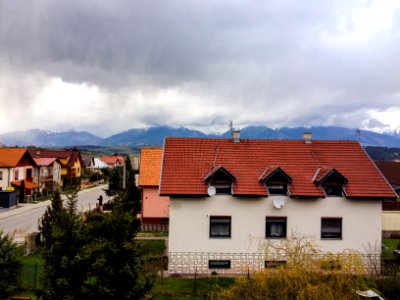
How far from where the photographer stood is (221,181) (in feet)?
70.4

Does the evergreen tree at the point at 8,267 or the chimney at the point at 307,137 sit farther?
the chimney at the point at 307,137

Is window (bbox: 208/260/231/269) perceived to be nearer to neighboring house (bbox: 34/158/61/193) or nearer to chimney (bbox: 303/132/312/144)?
chimney (bbox: 303/132/312/144)

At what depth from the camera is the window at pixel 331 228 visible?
21.5 meters

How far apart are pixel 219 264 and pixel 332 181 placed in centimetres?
730

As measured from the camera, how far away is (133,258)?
11445mm

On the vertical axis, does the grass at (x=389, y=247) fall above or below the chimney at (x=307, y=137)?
below

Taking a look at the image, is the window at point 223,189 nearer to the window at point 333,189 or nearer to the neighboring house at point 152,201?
the window at point 333,189

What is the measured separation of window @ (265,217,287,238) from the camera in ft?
69.8

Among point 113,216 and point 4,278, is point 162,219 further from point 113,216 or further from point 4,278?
point 113,216

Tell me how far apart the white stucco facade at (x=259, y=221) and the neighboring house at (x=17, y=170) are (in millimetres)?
35672

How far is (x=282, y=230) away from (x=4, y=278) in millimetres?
13067

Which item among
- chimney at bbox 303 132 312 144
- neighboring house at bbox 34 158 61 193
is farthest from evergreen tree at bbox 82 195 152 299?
neighboring house at bbox 34 158 61 193

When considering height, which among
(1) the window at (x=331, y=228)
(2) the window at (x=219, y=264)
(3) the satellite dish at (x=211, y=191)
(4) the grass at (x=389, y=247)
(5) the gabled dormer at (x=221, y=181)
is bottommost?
(2) the window at (x=219, y=264)

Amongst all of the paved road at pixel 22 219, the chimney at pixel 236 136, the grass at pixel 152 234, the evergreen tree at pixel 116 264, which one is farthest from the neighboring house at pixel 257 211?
the paved road at pixel 22 219
